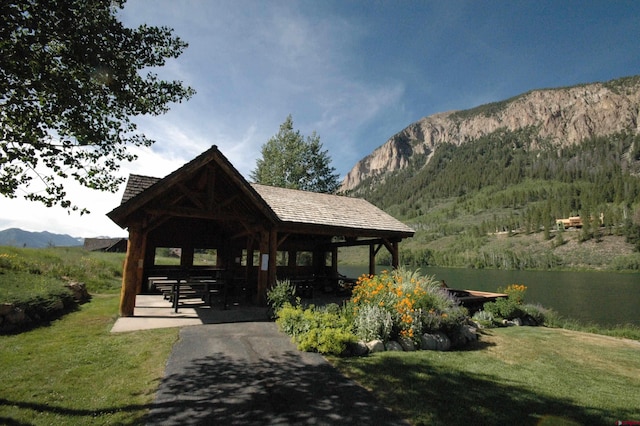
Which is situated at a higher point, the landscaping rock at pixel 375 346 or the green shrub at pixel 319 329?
the green shrub at pixel 319 329

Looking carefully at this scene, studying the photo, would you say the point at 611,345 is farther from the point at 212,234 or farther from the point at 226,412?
the point at 212,234

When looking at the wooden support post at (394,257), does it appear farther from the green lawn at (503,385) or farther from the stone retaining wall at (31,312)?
the stone retaining wall at (31,312)

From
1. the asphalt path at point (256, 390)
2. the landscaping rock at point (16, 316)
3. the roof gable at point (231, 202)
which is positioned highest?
the roof gable at point (231, 202)

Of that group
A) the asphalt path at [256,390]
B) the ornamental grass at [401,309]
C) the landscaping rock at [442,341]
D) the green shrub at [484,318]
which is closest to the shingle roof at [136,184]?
the asphalt path at [256,390]

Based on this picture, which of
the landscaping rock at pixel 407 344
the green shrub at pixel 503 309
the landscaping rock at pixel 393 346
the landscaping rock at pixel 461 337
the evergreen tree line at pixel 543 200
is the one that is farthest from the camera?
the evergreen tree line at pixel 543 200

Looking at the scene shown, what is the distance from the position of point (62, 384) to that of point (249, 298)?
27.6 feet

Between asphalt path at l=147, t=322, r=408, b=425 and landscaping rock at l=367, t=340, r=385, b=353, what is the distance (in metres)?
1.28

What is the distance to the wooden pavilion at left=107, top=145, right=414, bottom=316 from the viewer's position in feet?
31.2

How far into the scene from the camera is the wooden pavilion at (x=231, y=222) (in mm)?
9523

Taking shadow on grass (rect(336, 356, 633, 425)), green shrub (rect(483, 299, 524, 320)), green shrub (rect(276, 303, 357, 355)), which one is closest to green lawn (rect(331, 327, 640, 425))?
shadow on grass (rect(336, 356, 633, 425))

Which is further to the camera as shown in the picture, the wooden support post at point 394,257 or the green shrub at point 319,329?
the wooden support post at point 394,257

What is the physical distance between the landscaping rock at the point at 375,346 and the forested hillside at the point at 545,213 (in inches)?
3791

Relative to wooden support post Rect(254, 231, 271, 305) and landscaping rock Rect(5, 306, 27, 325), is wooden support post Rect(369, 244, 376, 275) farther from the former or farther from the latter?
landscaping rock Rect(5, 306, 27, 325)

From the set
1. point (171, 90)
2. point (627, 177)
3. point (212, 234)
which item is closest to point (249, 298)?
point (212, 234)
